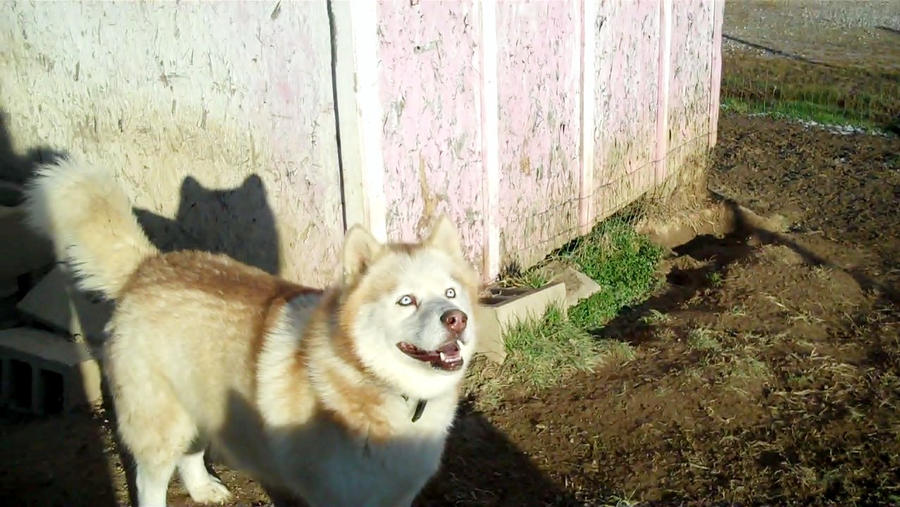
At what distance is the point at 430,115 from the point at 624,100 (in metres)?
2.85

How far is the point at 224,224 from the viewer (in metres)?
5.96

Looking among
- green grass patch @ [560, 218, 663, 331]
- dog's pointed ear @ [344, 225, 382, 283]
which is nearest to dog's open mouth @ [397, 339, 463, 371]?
dog's pointed ear @ [344, 225, 382, 283]

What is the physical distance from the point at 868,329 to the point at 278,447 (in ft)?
14.4

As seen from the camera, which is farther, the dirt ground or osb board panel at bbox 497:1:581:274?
osb board panel at bbox 497:1:581:274

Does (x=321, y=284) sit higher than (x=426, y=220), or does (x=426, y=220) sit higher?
(x=426, y=220)

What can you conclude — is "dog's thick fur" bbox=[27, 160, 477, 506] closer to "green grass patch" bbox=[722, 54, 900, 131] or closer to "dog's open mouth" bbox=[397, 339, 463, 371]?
"dog's open mouth" bbox=[397, 339, 463, 371]

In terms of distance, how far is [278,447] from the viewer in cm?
327

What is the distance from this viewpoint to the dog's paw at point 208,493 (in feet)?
13.7

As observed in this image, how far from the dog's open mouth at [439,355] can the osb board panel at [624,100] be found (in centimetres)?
449

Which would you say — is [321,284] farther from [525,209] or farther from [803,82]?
[803,82]

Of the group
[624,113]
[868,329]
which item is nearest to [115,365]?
[868,329]

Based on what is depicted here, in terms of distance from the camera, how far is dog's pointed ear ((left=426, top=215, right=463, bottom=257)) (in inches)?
134

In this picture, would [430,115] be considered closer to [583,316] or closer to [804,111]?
[583,316]

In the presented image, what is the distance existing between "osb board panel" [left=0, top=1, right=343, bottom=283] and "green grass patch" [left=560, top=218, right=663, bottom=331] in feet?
6.62
